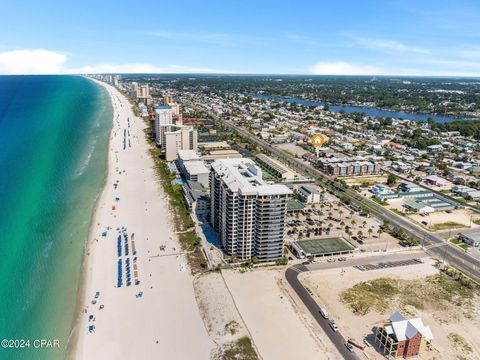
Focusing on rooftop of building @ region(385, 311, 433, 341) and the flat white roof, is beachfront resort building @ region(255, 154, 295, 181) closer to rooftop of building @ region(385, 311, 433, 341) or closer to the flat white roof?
the flat white roof

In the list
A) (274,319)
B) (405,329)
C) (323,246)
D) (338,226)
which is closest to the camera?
(405,329)

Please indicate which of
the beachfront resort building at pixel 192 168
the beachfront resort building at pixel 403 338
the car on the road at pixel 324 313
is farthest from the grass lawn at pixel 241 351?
the beachfront resort building at pixel 192 168

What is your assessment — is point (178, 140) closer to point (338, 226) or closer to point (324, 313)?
point (338, 226)

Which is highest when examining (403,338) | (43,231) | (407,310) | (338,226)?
(403,338)

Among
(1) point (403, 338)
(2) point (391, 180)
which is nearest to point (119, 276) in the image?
(1) point (403, 338)

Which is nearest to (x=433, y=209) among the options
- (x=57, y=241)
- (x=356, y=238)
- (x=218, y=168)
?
(x=356, y=238)

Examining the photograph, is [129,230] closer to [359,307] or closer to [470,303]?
[359,307]
